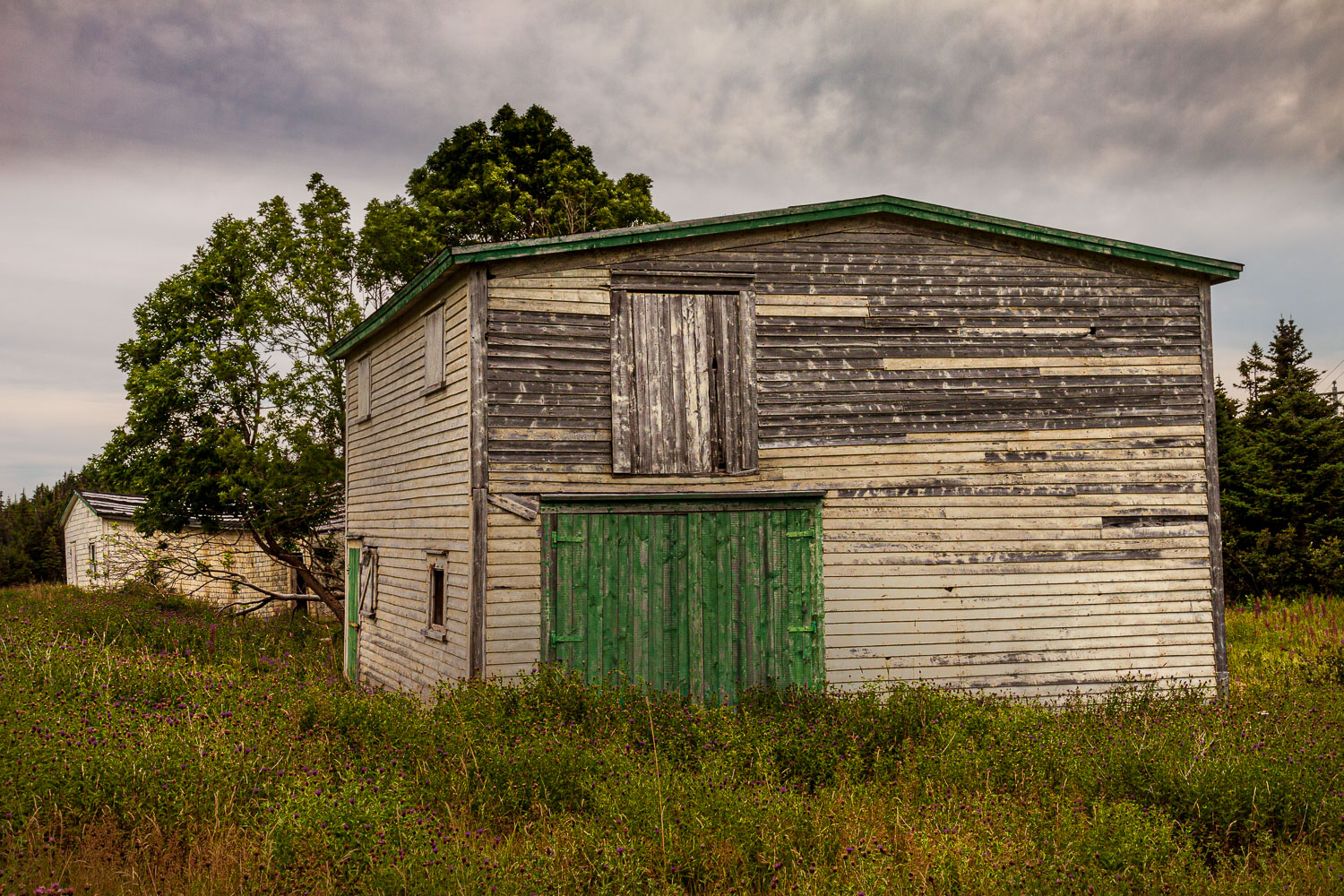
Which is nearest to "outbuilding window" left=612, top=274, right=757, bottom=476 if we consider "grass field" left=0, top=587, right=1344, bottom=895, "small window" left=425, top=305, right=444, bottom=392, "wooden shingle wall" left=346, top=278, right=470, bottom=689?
"wooden shingle wall" left=346, top=278, right=470, bottom=689

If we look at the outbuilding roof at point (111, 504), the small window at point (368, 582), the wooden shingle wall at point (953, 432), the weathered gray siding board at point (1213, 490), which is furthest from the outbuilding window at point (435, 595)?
the outbuilding roof at point (111, 504)

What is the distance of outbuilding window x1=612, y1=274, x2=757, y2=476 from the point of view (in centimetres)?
1098

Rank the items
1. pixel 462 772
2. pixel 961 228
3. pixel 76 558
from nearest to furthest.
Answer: pixel 462 772 < pixel 961 228 < pixel 76 558

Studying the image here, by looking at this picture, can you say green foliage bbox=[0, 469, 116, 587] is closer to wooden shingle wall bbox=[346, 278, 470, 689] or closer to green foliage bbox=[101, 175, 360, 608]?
green foliage bbox=[101, 175, 360, 608]

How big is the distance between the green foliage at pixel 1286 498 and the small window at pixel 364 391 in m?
19.6

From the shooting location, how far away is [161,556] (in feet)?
73.5

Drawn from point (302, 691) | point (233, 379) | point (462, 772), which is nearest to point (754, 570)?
point (462, 772)

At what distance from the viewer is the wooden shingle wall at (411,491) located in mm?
11102

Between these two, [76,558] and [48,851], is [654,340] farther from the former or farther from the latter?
[76,558]

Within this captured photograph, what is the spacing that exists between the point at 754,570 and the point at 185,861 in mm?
6591

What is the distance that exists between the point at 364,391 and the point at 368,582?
3.29m

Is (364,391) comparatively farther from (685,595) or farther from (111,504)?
(111,504)

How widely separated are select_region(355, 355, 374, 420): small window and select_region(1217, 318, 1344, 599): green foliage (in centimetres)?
1964

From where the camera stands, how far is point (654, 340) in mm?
11164
